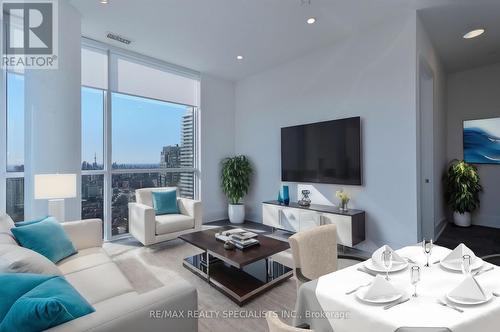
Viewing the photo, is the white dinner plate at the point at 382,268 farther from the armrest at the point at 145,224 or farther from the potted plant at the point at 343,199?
the armrest at the point at 145,224

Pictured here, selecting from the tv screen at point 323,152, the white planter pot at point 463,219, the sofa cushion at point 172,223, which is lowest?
the white planter pot at point 463,219

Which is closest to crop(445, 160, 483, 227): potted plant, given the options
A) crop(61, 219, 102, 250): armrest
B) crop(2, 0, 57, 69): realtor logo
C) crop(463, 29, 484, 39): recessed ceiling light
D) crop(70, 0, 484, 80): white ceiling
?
crop(463, 29, 484, 39): recessed ceiling light

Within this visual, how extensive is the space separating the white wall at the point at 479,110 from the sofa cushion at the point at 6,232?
6729 millimetres

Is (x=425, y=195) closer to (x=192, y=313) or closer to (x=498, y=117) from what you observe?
(x=498, y=117)

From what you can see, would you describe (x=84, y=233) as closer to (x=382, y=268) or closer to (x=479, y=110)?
(x=382, y=268)

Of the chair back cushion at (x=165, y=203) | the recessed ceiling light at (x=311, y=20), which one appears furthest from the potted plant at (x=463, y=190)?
the chair back cushion at (x=165, y=203)

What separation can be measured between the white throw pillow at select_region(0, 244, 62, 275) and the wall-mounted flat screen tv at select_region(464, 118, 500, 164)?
6412mm

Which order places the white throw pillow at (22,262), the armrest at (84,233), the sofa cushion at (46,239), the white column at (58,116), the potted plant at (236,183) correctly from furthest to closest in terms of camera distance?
the potted plant at (236,183), the white column at (58,116), the armrest at (84,233), the sofa cushion at (46,239), the white throw pillow at (22,262)

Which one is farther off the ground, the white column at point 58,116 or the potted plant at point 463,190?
the white column at point 58,116

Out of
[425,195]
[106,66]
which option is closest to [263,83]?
[106,66]

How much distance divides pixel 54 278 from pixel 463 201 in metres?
5.90

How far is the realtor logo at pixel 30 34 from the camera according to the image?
305 centimetres

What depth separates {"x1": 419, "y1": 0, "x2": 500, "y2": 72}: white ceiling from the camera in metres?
3.05

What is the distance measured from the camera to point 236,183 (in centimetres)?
521
